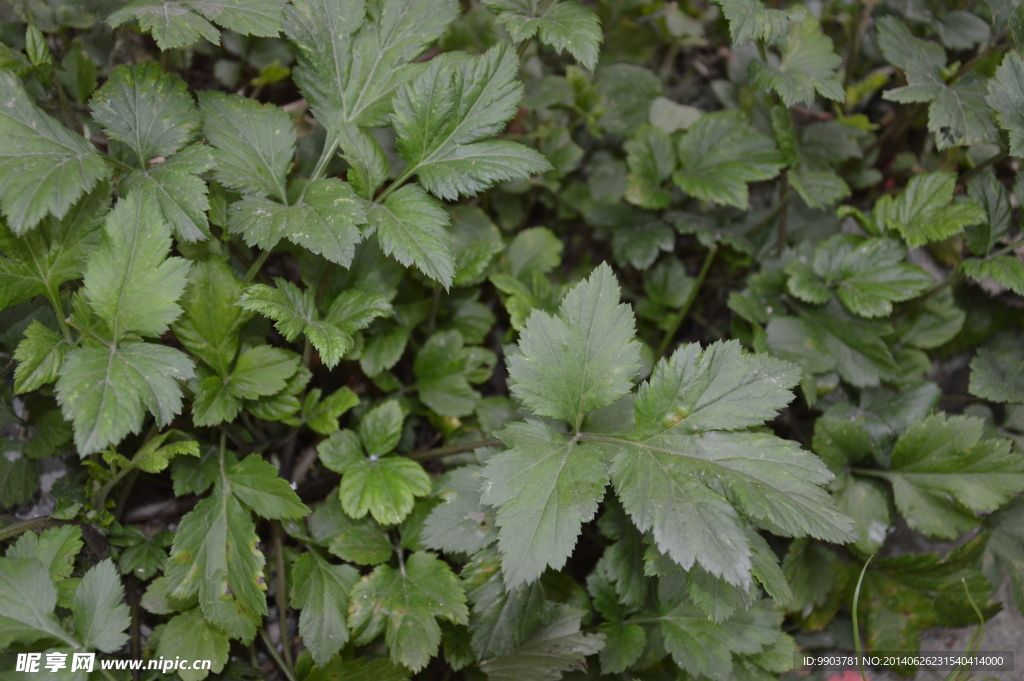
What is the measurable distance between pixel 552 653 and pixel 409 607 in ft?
1.48

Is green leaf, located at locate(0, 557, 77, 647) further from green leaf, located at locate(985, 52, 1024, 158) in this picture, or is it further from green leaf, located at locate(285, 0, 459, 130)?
green leaf, located at locate(985, 52, 1024, 158)

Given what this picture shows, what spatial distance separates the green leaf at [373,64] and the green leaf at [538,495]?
3.75 ft

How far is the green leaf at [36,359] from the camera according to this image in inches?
64.1

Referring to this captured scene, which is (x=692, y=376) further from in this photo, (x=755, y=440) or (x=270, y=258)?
(x=270, y=258)

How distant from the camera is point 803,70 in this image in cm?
235

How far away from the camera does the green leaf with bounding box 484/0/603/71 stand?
1883 millimetres

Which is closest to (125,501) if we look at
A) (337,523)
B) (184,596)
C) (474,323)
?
(184,596)

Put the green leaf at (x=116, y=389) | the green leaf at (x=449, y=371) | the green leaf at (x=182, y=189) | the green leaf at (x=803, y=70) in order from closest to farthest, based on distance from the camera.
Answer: the green leaf at (x=116, y=389)
the green leaf at (x=182, y=189)
the green leaf at (x=803, y=70)
the green leaf at (x=449, y=371)

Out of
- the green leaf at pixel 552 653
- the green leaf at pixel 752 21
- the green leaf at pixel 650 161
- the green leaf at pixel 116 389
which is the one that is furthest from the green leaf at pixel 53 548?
the green leaf at pixel 752 21

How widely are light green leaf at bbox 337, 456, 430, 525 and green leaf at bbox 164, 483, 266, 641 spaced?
0.96ft

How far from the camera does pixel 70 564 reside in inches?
69.1

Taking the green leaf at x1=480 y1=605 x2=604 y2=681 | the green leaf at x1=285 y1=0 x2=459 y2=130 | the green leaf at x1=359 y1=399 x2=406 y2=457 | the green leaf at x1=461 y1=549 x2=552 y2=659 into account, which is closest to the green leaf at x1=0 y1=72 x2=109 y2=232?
the green leaf at x1=285 y1=0 x2=459 y2=130

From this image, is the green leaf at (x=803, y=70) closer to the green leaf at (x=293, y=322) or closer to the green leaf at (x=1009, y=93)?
the green leaf at (x=1009, y=93)

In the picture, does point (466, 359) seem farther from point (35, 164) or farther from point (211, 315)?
point (35, 164)
